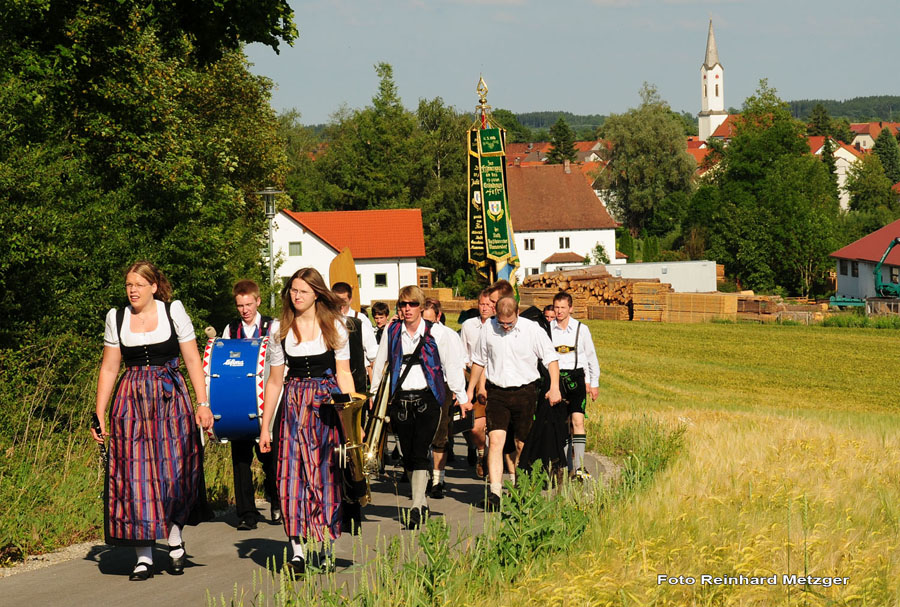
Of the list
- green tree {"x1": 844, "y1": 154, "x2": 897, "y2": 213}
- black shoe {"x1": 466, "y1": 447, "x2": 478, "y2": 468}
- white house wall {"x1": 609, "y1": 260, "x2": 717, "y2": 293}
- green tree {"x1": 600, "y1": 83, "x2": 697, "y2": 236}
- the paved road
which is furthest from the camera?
green tree {"x1": 844, "y1": 154, "x2": 897, "y2": 213}

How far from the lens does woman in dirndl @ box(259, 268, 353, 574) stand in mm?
6797

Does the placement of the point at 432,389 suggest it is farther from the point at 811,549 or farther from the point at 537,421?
the point at 811,549

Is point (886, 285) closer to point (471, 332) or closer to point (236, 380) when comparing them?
point (471, 332)

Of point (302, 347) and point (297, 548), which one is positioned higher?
point (302, 347)

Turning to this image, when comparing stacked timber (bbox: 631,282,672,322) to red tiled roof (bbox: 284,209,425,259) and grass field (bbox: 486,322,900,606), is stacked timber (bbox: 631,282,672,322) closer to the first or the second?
red tiled roof (bbox: 284,209,425,259)

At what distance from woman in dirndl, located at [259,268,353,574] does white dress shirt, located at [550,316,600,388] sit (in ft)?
12.5

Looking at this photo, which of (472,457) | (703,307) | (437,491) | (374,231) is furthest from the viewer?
(374,231)

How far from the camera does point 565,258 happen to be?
89.3 meters

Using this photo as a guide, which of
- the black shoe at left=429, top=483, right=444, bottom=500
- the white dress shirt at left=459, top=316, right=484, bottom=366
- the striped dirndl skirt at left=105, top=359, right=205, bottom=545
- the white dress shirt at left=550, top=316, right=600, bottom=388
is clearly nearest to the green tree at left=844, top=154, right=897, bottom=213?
the white dress shirt at left=459, top=316, right=484, bottom=366

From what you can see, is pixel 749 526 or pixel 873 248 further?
pixel 873 248

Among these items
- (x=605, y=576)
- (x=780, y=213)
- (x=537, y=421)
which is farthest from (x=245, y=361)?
(x=780, y=213)

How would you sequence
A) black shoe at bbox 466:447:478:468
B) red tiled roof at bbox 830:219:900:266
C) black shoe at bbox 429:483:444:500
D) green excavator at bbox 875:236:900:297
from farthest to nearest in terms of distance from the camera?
red tiled roof at bbox 830:219:900:266 → green excavator at bbox 875:236:900:297 → black shoe at bbox 466:447:478:468 → black shoe at bbox 429:483:444:500

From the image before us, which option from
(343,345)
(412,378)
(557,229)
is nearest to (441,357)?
(412,378)

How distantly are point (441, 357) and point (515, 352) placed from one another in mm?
708
